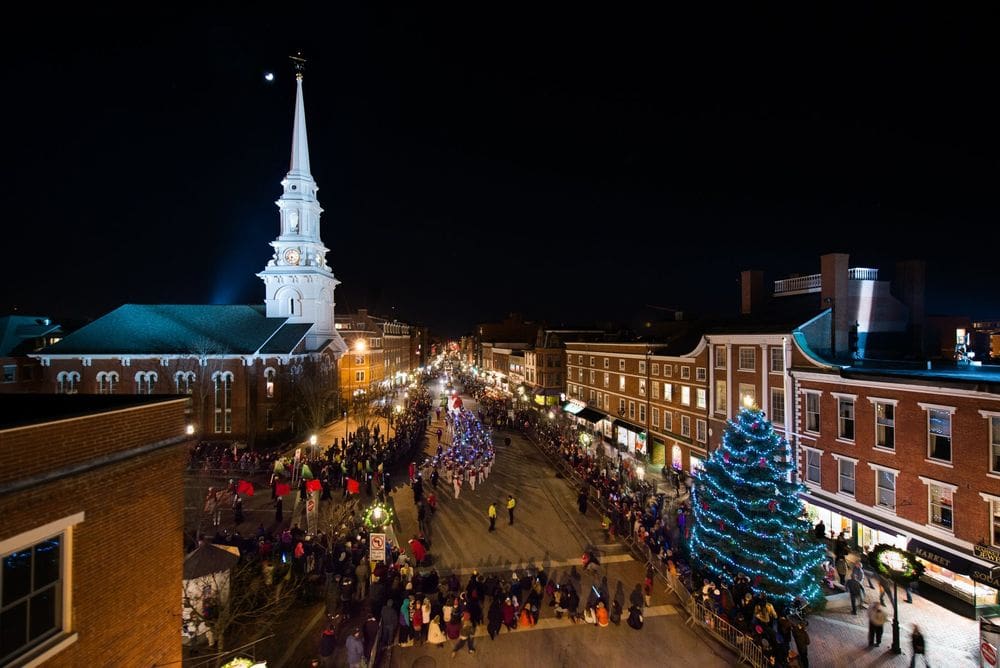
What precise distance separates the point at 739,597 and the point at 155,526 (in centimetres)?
1511

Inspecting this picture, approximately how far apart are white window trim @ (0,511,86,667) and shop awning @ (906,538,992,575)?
22.2m

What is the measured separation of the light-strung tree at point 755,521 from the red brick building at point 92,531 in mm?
15214

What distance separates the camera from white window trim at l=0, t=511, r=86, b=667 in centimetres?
527

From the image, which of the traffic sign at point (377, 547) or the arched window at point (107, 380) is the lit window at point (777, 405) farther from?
the arched window at point (107, 380)

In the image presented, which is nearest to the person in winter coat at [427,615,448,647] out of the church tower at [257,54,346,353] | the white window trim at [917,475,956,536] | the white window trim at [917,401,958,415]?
the white window trim at [917,475,956,536]

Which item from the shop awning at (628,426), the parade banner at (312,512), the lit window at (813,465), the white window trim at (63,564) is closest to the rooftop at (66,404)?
the white window trim at (63,564)

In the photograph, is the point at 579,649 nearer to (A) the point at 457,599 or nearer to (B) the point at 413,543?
(A) the point at 457,599

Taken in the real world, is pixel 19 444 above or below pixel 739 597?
above

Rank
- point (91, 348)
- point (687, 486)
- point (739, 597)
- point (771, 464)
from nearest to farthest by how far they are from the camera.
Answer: point (739, 597)
point (771, 464)
point (687, 486)
point (91, 348)

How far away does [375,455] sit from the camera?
27.5m

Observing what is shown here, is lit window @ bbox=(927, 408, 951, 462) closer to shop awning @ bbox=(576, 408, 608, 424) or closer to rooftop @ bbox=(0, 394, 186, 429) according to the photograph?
rooftop @ bbox=(0, 394, 186, 429)

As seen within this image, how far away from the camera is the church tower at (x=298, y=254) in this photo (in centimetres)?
4653

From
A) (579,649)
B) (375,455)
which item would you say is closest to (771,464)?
(579,649)

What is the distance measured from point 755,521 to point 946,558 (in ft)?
21.5
